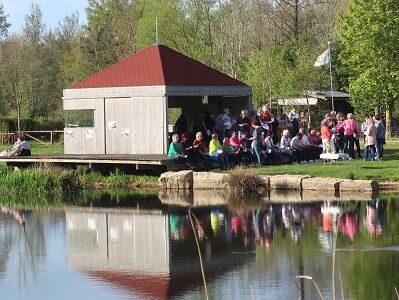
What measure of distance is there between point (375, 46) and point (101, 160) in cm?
2403

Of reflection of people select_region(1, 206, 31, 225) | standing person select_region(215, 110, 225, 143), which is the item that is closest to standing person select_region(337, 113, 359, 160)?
standing person select_region(215, 110, 225, 143)

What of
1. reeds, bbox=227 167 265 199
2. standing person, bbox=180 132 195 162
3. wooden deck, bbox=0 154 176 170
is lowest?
reeds, bbox=227 167 265 199

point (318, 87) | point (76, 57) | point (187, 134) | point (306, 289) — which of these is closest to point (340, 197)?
point (187, 134)

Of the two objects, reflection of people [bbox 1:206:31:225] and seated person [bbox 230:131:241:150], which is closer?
reflection of people [bbox 1:206:31:225]

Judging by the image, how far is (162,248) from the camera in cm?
1961

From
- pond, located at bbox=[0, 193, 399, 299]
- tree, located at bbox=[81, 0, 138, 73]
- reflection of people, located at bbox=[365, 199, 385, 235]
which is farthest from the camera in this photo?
tree, located at bbox=[81, 0, 138, 73]

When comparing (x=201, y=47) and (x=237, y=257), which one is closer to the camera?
(x=237, y=257)

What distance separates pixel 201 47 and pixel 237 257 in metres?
44.1

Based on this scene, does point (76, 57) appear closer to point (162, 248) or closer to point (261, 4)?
point (261, 4)

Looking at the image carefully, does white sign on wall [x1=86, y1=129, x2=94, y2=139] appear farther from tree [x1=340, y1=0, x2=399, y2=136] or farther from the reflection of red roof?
tree [x1=340, y1=0, x2=399, y2=136]

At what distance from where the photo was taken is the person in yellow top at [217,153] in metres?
30.2

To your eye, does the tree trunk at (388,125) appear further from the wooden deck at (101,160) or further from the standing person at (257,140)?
the wooden deck at (101,160)

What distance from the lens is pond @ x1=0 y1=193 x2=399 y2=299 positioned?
15.5 m

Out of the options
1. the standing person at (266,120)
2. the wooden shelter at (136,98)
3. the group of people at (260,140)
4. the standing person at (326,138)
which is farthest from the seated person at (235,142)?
the standing person at (326,138)
